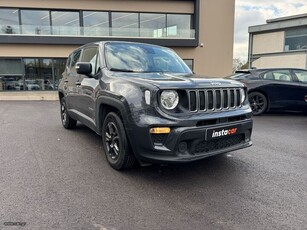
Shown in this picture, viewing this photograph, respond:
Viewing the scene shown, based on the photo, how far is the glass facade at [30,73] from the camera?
58.4ft

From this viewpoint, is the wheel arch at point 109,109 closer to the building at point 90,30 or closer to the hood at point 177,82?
the hood at point 177,82

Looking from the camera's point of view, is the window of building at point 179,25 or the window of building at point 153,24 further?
the window of building at point 179,25

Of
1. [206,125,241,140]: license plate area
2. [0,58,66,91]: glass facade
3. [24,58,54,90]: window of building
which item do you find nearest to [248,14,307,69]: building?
[0,58,66,91]: glass facade

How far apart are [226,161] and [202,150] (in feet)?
3.82

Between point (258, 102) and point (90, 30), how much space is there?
13.2 metres

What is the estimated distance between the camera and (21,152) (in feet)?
16.0

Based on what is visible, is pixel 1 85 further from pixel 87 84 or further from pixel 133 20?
pixel 87 84

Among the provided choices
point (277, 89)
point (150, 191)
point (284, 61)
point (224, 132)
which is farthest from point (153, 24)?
point (284, 61)

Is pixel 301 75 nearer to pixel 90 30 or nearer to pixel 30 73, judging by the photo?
pixel 90 30

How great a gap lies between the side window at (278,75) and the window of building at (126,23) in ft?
38.6

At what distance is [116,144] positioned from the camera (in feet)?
13.0

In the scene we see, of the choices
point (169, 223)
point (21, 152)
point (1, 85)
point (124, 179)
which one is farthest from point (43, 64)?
point (169, 223)

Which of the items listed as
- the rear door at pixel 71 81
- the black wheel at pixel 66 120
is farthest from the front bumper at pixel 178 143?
the black wheel at pixel 66 120

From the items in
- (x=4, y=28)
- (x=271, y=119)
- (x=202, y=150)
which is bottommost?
(x=271, y=119)
